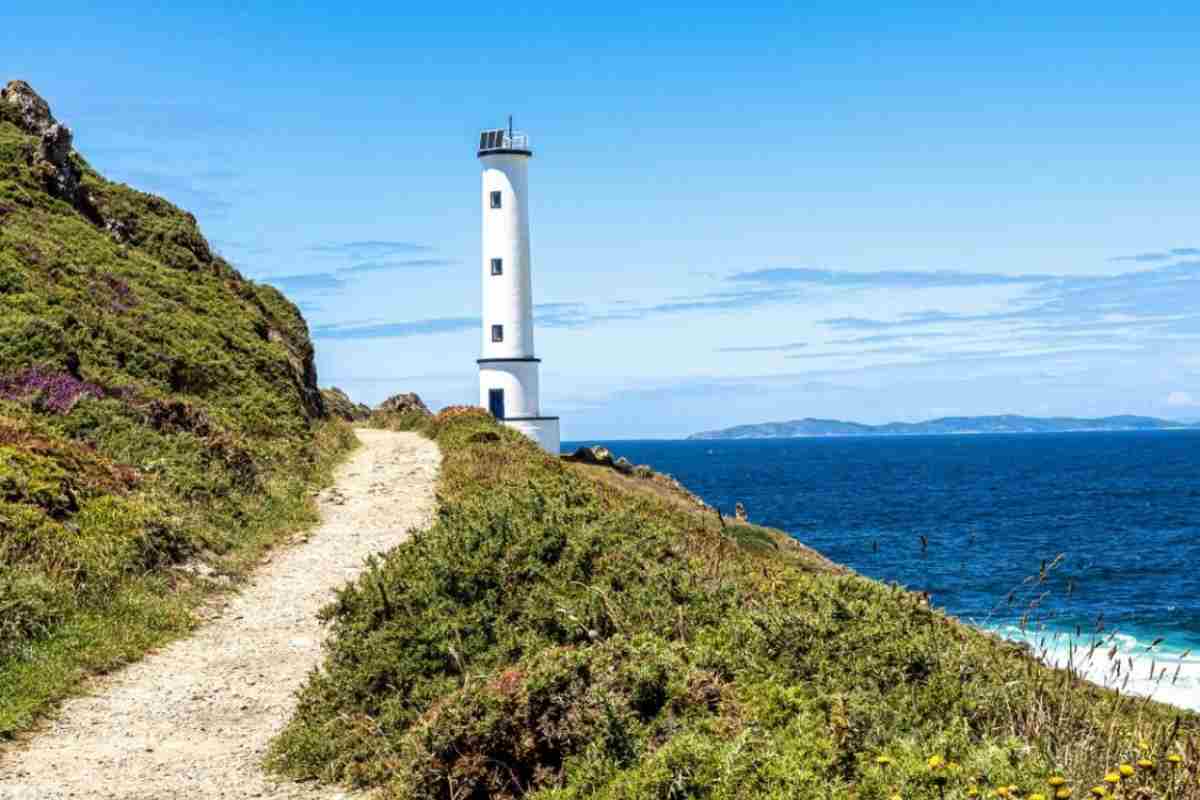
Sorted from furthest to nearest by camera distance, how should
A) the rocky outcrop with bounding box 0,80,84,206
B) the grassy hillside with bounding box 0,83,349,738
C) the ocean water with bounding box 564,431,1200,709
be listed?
the rocky outcrop with bounding box 0,80,84,206
the ocean water with bounding box 564,431,1200,709
the grassy hillside with bounding box 0,83,349,738

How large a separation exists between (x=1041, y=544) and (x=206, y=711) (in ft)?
169

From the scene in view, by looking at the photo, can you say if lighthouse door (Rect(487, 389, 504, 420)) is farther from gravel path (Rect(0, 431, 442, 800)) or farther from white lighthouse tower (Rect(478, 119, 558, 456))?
gravel path (Rect(0, 431, 442, 800))

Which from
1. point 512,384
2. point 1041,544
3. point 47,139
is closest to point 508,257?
point 512,384

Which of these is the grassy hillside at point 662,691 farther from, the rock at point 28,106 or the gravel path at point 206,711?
the rock at point 28,106

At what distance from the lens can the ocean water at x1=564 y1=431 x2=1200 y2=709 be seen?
25484 millimetres

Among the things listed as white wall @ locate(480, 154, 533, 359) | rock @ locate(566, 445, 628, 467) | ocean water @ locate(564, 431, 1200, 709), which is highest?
white wall @ locate(480, 154, 533, 359)

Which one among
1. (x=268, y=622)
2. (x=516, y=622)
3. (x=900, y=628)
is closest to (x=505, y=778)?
(x=516, y=622)

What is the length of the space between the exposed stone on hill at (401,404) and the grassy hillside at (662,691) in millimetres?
36881

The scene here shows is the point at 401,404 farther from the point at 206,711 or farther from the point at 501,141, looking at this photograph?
the point at 206,711

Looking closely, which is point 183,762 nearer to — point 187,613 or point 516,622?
point 516,622

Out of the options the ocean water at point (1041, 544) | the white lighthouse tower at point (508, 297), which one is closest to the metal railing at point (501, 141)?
the white lighthouse tower at point (508, 297)

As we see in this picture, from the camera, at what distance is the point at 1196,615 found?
119 ft

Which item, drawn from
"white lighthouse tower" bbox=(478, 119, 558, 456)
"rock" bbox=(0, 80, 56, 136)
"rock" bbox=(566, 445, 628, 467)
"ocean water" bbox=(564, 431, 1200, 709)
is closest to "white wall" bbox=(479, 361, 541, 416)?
"white lighthouse tower" bbox=(478, 119, 558, 456)

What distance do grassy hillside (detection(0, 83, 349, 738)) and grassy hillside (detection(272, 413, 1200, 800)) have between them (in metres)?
3.85
